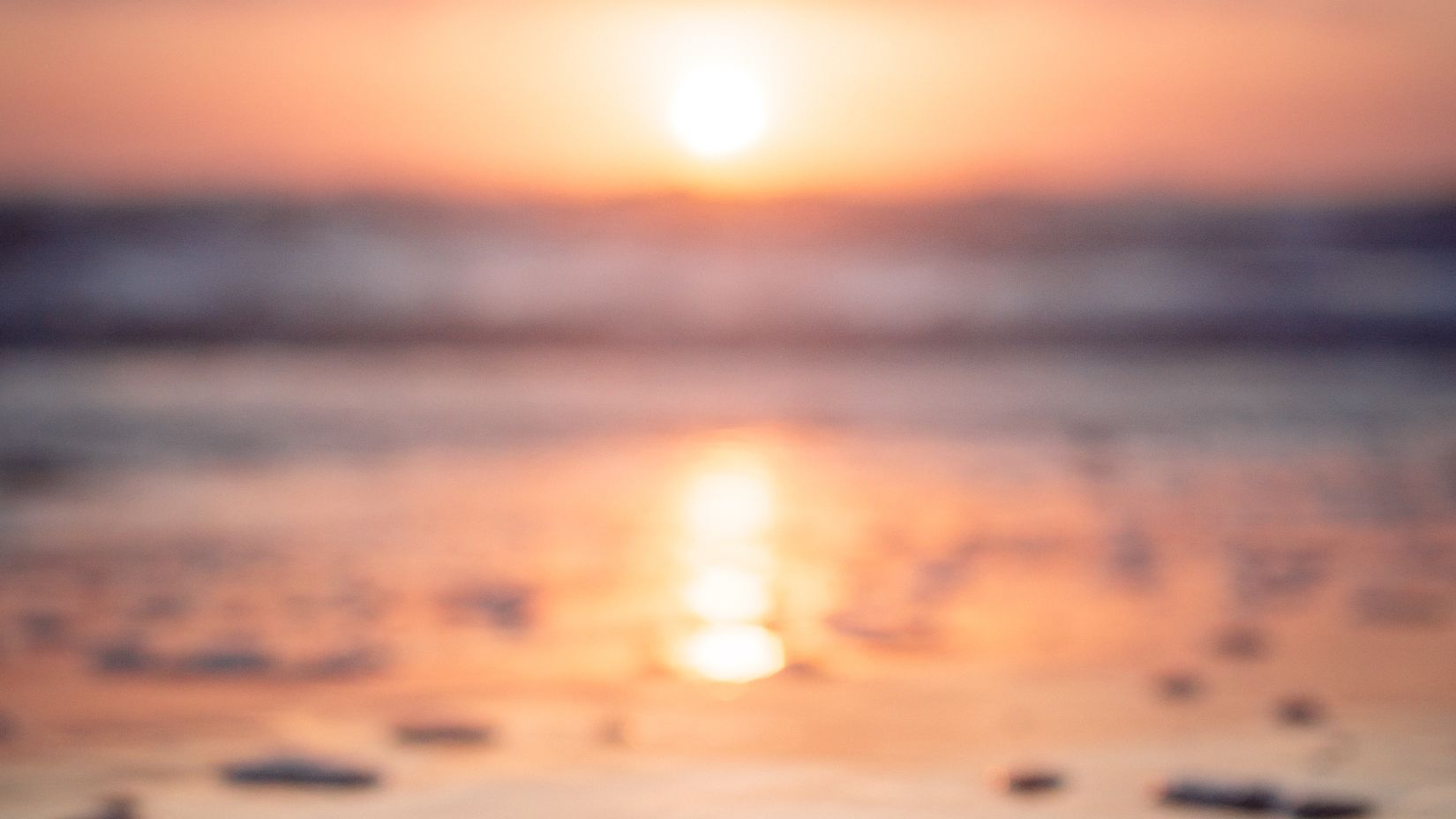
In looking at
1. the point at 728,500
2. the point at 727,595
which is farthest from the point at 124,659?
the point at 728,500

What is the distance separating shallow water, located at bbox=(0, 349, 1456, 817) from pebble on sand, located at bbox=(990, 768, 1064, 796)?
4 cm

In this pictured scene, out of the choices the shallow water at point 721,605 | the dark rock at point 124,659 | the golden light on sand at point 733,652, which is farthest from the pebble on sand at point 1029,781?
the dark rock at point 124,659

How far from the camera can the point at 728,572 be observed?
18.3 feet

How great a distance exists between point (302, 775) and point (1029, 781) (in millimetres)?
1259

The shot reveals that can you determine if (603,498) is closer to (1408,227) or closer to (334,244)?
(334,244)

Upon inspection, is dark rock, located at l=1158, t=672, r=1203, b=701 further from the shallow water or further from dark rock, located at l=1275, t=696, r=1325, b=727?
dark rock, located at l=1275, t=696, r=1325, b=727

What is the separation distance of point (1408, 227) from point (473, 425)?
16799 mm

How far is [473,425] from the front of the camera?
10156mm

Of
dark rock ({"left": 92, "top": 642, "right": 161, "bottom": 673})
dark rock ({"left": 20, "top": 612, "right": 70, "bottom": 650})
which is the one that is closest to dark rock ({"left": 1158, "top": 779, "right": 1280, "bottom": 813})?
dark rock ({"left": 92, "top": 642, "right": 161, "bottom": 673})

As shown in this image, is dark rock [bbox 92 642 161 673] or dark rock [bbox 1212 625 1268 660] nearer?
dark rock [bbox 92 642 161 673]


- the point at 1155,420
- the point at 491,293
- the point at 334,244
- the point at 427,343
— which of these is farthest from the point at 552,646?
the point at 334,244

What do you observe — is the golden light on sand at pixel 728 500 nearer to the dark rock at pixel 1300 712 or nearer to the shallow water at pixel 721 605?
the shallow water at pixel 721 605

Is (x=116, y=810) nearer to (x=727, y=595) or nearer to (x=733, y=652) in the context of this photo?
(x=733, y=652)

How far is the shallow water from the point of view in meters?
3.26
